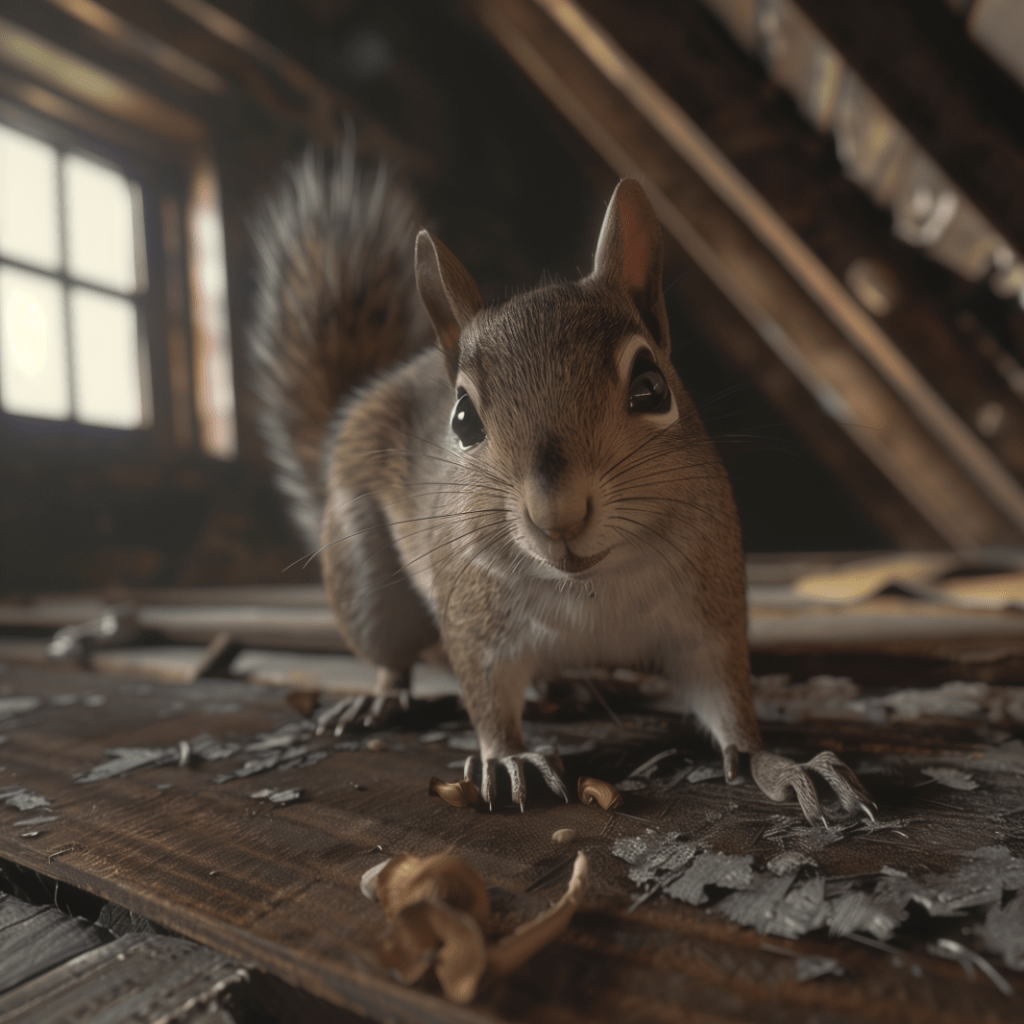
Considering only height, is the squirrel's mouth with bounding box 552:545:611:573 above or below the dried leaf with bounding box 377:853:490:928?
above

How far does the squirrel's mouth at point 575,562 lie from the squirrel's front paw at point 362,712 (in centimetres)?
65

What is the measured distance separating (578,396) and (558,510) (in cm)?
16

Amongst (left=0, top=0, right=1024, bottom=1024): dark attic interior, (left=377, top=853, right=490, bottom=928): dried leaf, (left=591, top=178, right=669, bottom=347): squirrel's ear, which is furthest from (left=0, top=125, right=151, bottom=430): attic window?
(left=377, top=853, right=490, bottom=928): dried leaf

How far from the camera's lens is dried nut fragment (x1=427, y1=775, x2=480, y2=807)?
0.87 m

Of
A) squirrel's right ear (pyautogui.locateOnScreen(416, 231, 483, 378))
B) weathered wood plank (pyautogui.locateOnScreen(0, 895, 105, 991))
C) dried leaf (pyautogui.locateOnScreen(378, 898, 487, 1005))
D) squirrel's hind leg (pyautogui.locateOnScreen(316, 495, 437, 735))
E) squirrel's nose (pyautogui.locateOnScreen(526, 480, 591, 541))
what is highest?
squirrel's right ear (pyautogui.locateOnScreen(416, 231, 483, 378))

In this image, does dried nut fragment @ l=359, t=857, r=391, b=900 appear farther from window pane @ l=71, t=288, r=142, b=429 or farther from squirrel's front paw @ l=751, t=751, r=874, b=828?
window pane @ l=71, t=288, r=142, b=429

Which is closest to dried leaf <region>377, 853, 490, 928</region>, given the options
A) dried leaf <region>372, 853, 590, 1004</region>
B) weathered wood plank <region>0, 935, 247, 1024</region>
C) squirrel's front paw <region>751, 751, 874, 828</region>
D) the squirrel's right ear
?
dried leaf <region>372, 853, 590, 1004</region>


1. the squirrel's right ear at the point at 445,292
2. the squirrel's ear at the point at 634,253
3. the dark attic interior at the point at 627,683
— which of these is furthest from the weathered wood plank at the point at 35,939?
the squirrel's ear at the point at 634,253

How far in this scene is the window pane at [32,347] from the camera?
3676 millimetres

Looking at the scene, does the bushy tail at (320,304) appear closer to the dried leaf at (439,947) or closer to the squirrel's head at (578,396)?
the squirrel's head at (578,396)

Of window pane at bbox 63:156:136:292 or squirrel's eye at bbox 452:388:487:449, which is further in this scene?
window pane at bbox 63:156:136:292

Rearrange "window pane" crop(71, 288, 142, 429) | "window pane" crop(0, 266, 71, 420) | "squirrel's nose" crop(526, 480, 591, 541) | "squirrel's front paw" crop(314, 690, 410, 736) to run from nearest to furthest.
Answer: "squirrel's nose" crop(526, 480, 591, 541)
"squirrel's front paw" crop(314, 690, 410, 736)
"window pane" crop(0, 266, 71, 420)
"window pane" crop(71, 288, 142, 429)

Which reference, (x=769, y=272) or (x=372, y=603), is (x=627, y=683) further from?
(x=769, y=272)

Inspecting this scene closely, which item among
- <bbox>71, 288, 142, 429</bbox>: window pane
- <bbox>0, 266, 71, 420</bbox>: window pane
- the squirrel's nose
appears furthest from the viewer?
<bbox>71, 288, 142, 429</bbox>: window pane
